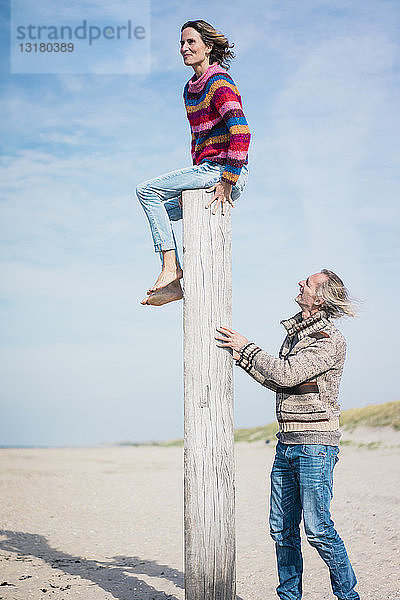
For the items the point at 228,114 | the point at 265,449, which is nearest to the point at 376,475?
the point at 265,449

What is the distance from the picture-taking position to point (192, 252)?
4.70m

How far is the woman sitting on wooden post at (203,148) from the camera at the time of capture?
462 centimetres

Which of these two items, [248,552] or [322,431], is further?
[248,552]

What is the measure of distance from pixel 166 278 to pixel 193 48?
156cm

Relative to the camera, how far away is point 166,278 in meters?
4.89

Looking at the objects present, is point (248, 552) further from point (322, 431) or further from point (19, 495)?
point (19, 495)

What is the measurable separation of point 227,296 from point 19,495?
8.31 m

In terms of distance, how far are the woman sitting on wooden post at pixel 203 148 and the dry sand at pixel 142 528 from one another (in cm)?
318

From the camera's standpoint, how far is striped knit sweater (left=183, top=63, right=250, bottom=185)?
459 centimetres

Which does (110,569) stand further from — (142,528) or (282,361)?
(282,361)

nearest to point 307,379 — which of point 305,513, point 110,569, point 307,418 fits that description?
point 307,418

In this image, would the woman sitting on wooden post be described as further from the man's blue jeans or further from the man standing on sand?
the man's blue jeans

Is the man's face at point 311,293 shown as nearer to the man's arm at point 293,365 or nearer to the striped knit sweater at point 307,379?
the striped knit sweater at point 307,379

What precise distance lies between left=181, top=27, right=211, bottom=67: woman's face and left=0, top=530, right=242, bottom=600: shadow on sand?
442cm
